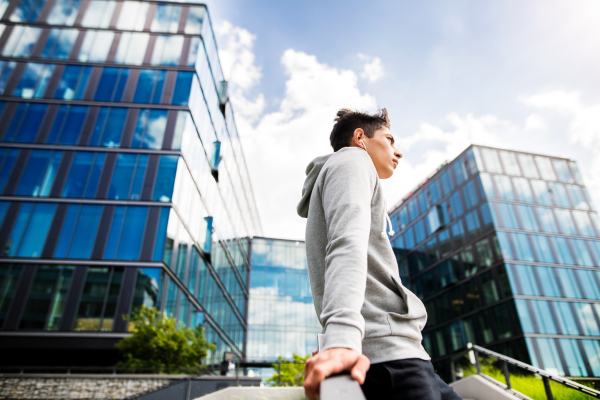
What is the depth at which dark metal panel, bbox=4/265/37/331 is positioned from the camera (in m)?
17.3

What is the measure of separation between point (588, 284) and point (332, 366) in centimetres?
3554

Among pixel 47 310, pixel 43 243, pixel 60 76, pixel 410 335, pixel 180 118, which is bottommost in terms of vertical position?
pixel 410 335

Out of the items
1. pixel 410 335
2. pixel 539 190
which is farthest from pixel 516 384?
pixel 539 190

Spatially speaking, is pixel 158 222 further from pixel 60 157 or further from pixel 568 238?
pixel 568 238

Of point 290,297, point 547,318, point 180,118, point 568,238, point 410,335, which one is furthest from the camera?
point 290,297

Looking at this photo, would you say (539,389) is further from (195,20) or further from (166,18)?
(166,18)

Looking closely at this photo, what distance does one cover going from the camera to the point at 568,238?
1204 inches

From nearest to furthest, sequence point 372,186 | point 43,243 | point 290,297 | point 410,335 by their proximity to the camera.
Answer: point 410,335 < point 372,186 < point 43,243 < point 290,297

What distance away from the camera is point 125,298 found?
18062mm

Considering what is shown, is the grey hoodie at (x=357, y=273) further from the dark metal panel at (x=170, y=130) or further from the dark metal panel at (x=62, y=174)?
the dark metal panel at (x=62, y=174)

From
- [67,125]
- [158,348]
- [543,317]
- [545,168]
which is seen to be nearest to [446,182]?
[545,168]

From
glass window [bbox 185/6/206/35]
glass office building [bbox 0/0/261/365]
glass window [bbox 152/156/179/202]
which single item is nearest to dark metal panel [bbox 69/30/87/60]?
glass office building [bbox 0/0/261/365]

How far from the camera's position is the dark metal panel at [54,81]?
23.3 m

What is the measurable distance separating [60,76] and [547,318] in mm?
35032
